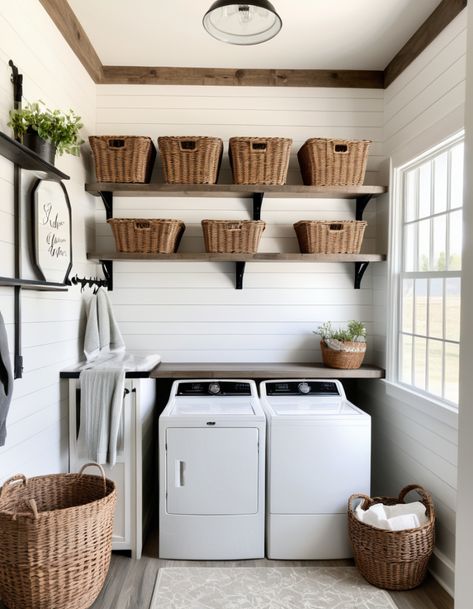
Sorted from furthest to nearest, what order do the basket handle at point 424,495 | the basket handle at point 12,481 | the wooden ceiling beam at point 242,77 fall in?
the wooden ceiling beam at point 242,77
the basket handle at point 424,495
the basket handle at point 12,481

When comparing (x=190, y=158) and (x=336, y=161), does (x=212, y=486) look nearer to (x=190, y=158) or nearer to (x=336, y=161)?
(x=190, y=158)

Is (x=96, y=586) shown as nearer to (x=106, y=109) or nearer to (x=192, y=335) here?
(x=192, y=335)

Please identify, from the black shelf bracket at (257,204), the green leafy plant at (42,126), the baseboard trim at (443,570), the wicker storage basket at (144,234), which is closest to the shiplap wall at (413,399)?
the baseboard trim at (443,570)

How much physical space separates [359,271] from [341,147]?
80cm

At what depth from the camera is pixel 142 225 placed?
278 cm

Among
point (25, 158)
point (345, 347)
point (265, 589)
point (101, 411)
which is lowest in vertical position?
point (265, 589)

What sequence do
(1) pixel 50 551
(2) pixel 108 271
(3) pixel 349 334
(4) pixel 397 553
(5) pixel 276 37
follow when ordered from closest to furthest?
(1) pixel 50 551 → (4) pixel 397 553 → (5) pixel 276 37 → (3) pixel 349 334 → (2) pixel 108 271

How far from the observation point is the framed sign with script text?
6.88 ft

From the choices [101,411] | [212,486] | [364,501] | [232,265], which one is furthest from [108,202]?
[364,501]

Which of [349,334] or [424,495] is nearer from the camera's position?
[424,495]

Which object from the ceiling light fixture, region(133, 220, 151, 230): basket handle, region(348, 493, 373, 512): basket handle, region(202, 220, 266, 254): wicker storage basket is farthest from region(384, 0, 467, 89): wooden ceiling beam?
region(348, 493, 373, 512): basket handle

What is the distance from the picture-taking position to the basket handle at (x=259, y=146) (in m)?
2.74

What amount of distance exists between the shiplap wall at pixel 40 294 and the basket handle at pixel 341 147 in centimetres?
154

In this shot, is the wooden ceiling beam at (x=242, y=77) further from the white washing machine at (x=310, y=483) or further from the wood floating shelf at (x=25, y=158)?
the white washing machine at (x=310, y=483)
